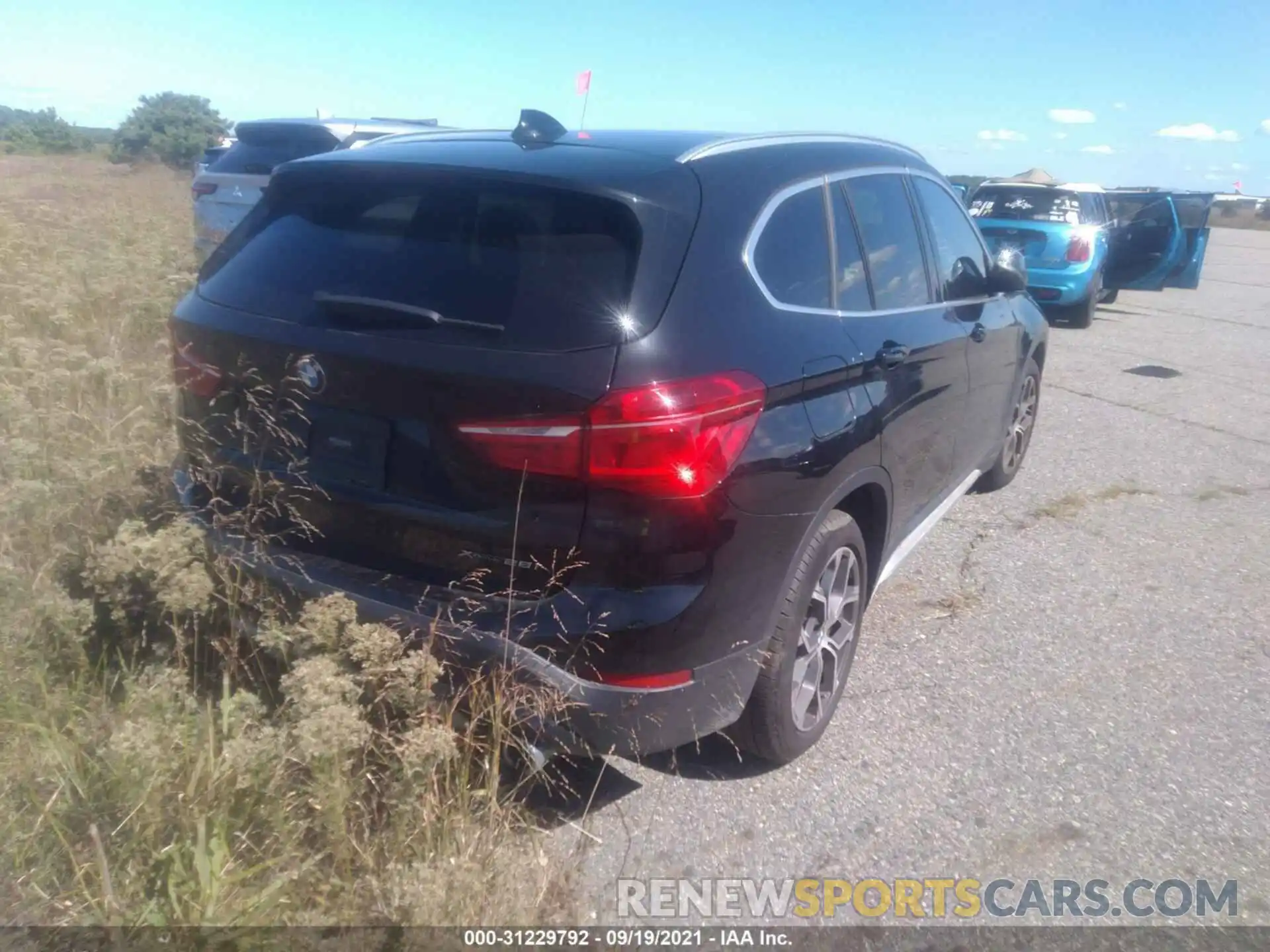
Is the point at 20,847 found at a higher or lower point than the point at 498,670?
lower

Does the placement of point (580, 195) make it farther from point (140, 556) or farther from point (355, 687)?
point (140, 556)

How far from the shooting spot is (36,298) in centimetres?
584

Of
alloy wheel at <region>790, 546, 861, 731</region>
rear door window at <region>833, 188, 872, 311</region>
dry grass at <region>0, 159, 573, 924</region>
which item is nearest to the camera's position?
dry grass at <region>0, 159, 573, 924</region>

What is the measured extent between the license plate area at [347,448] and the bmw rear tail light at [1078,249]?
12.1 meters

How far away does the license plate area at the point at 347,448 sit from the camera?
2783 millimetres

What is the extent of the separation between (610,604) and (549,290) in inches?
31.9

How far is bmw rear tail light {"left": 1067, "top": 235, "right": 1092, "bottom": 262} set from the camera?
12.9 m

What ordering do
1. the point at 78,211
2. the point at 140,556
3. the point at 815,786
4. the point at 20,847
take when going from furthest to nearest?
the point at 78,211
the point at 815,786
the point at 140,556
the point at 20,847

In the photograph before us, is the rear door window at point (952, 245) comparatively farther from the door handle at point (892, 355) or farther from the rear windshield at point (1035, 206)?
the rear windshield at point (1035, 206)

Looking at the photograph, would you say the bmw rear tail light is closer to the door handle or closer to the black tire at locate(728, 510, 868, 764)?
the door handle

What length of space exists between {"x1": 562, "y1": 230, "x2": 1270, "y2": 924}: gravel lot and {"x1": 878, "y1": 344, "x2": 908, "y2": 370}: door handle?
1.22 metres

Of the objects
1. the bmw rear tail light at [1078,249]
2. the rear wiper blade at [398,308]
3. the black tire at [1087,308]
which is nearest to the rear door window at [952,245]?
the rear wiper blade at [398,308]

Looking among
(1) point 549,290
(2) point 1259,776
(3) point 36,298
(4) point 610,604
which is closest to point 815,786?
(4) point 610,604

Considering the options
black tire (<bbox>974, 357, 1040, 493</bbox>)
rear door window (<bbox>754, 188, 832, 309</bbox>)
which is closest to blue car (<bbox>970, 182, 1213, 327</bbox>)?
black tire (<bbox>974, 357, 1040, 493</bbox>)
